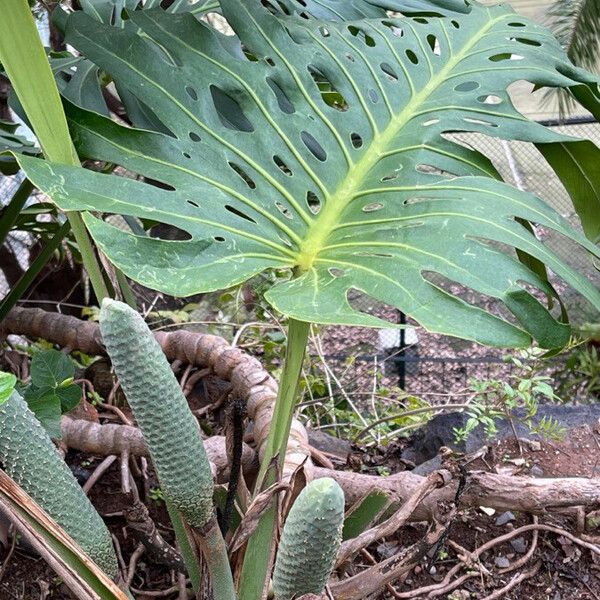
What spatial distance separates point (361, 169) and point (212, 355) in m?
0.47

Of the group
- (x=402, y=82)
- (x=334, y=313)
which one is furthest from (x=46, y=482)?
(x=402, y=82)

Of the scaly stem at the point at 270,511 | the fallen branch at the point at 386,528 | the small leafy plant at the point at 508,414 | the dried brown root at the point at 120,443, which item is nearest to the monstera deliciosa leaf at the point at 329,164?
the scaly stem at the point at 270,511

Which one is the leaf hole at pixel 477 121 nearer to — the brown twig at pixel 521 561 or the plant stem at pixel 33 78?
the plant stem at pixel 33 78

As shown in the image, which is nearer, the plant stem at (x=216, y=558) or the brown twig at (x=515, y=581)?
the plant stem at (x=216, y=558)

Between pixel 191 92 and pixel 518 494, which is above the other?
pixel 191 92

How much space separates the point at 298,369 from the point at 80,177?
287 mm

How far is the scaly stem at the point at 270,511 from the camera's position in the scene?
28.9 inches

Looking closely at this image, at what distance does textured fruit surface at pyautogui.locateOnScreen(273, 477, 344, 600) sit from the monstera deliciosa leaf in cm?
16

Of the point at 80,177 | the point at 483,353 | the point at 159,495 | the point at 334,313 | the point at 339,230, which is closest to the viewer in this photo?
the point at 334,313

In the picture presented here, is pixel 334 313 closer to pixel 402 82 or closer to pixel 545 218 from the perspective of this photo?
pixel 545 218

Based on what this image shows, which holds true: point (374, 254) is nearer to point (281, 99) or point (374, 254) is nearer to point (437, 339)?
point (281, 99)

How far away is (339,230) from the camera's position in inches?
29.9

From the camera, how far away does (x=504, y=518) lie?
3.54ft

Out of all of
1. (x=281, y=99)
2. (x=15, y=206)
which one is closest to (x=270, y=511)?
(x=281, y=99)
